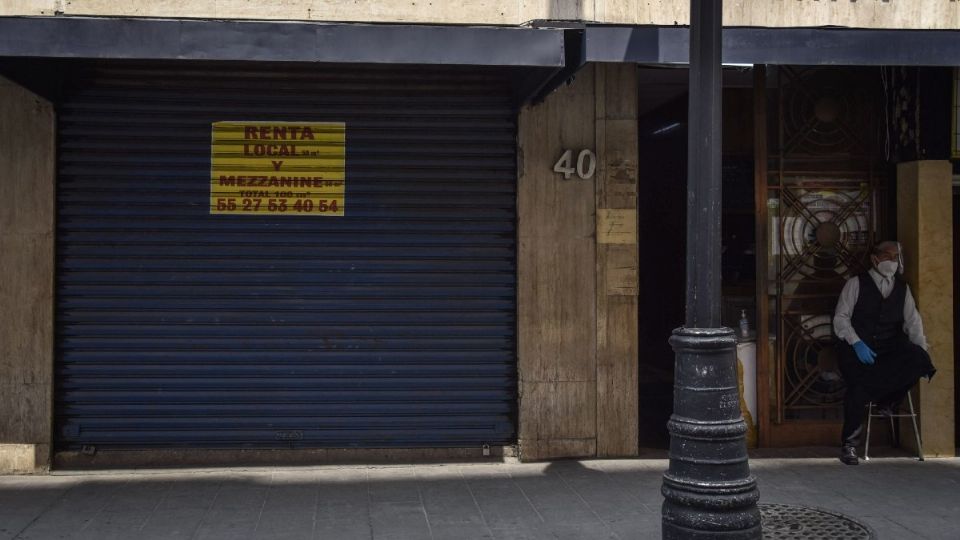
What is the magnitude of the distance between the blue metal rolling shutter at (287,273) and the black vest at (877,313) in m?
3.11

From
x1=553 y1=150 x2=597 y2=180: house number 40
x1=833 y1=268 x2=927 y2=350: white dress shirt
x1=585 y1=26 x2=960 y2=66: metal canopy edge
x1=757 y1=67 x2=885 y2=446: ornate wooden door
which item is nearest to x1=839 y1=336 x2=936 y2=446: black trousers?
x1=833 y1=268 x2=927 y2=350: white dress shirt

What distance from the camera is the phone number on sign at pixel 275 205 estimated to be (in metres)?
8.88

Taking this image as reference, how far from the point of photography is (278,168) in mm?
8930

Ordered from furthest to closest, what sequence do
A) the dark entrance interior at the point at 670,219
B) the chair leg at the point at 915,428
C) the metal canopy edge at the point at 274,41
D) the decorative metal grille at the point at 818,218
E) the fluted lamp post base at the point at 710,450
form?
the dark entrance interior at the point at 670,219, the decorative metal grille at the point at 818,218, the chair leg at the point at 915,428, the metal canopy edge at the point at 274,41, the fluted lamp post base at the point at 710,450

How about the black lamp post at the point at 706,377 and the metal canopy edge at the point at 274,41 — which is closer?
the black lamp post at the point at 706,377

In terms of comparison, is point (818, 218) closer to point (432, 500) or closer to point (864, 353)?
point (864, 353)

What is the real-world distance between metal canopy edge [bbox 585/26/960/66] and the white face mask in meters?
1.91

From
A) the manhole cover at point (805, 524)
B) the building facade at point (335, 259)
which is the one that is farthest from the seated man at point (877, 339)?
the manhole cover at point (805, 524)

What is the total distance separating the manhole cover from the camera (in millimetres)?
6891

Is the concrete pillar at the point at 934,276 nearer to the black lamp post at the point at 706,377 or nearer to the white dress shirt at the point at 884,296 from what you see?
the white dress shirt at the point at 884,296

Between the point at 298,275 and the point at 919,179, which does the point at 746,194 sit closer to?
the point at 919,179

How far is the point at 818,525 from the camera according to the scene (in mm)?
7141

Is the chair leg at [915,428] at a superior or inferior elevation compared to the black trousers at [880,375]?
inferior

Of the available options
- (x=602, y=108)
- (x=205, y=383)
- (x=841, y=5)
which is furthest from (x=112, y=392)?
(x=841, y=5)
